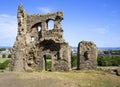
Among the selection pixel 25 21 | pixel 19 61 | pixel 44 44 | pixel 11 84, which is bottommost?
pixel 11 84

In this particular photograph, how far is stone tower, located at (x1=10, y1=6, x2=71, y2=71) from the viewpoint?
30.3 m

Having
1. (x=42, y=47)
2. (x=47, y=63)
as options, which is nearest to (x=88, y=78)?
(x=42, y=47)

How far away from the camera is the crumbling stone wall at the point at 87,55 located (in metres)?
30.3

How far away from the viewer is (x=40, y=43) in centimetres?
3120

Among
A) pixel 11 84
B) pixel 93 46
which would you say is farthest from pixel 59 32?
pixel 11 84

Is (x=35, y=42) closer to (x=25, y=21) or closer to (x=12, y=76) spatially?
(x=25, y=21)

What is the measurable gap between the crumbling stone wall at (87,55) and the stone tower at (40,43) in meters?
1.31

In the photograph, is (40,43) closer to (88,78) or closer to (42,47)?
(42,47)

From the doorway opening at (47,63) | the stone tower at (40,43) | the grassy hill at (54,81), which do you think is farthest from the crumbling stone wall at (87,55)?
the grassy hill at (54,81)

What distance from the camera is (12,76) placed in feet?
77.8

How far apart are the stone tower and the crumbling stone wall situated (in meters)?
1.31

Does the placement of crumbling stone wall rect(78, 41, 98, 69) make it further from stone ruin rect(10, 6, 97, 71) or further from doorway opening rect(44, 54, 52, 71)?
doorway opening rect(44, 54, 52, 71)

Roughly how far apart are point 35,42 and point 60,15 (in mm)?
4352

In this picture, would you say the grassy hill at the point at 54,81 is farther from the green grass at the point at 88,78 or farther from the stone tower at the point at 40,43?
the stone tower at the point at 40,43
